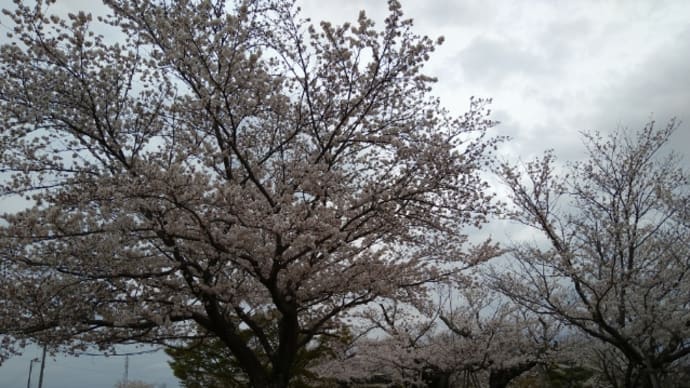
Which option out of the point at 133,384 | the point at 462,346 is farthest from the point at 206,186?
the point at 133,384

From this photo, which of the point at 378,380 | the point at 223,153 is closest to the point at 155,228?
the point at 223,153

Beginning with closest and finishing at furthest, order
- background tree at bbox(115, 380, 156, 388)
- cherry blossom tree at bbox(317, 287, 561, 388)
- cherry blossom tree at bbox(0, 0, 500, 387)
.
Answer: cherry blossom tree at bbox(0, 0, 500, 387) < cherry blossom tree at bbox(317, 287, 561, 388) < background tree at bbox(115, 380, 156, 388)

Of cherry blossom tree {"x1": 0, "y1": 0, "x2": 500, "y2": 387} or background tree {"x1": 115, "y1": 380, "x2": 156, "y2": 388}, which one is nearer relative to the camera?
cherry blossom tree {"x1": 0, "y1": 0, "x2": 500, "y2": 387}

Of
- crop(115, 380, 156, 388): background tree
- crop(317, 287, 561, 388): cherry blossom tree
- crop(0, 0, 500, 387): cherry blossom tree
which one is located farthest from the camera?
crop(115, 380, 156, 388): background tree

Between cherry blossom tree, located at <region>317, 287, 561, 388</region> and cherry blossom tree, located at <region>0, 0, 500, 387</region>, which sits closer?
cherry blossom tree, located at <region>0, 0, 500, 387</region>

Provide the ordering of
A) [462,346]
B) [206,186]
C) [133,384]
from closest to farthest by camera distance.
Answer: [206,186], [462,346], [133,384]

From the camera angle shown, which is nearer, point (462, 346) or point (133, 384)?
point (462, 346)

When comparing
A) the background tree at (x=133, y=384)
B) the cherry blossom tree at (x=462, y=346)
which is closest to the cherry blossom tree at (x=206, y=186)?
the cherry blossom tree at (x=462, y=346)

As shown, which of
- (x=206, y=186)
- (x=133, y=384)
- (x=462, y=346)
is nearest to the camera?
(x=206, y=186)

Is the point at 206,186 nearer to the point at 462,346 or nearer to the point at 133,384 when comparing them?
the point at 462,346

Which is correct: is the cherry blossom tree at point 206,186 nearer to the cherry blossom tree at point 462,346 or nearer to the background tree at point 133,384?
the cherry blossom tree at point 462,346

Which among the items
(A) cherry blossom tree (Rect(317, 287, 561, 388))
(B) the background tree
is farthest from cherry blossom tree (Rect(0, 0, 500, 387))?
(B) the background tree

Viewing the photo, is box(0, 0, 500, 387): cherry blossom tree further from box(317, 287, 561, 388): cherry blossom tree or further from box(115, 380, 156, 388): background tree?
box(115, 380, 156, 388): background tree

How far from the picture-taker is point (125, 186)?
5.49m
